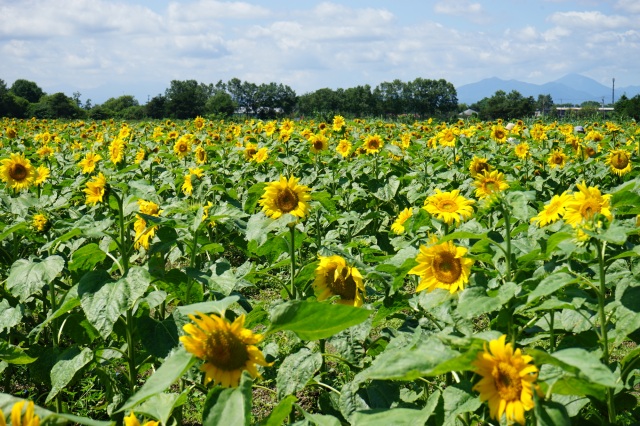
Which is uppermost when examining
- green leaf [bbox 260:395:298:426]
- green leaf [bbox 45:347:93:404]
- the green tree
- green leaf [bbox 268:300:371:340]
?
the green tree

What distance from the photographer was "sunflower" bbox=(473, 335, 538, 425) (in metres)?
1.24

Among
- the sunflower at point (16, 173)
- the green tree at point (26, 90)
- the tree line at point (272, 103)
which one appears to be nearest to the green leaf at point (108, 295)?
the sunflower at point (16, 173)

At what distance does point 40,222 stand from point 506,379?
275 centimetres

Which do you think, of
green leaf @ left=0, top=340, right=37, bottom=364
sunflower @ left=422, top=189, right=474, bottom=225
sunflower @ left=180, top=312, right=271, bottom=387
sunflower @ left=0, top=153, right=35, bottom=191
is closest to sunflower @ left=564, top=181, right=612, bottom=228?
sunflower @ left=422, top=189, right=474, bottom=225

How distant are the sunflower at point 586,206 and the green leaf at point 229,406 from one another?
51.8 inches

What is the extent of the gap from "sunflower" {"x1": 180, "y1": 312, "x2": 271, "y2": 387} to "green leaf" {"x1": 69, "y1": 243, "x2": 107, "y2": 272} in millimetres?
1361

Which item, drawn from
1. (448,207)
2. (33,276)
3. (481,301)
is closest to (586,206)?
(481,301)

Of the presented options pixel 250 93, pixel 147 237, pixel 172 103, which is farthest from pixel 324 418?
pixel 250 93

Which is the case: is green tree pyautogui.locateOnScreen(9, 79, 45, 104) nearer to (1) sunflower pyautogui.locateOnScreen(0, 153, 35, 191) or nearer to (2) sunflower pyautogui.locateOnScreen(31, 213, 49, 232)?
(1) sunflower pyautogui.locateOnScreen(0, 153, 35, 191)

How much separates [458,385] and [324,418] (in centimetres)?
36

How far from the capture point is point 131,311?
8.26 ft

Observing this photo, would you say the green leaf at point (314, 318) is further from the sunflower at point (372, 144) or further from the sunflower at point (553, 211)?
the sunflower at point (372, 144)

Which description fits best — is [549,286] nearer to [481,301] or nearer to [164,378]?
[481,301]

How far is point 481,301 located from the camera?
1.80m
